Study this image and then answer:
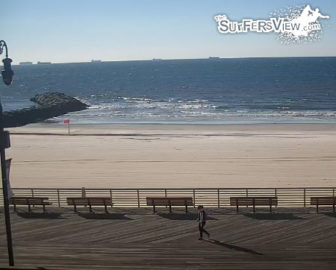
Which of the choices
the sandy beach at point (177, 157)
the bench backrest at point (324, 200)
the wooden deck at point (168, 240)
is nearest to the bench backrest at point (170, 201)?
the wooden deck at point (168, 240)

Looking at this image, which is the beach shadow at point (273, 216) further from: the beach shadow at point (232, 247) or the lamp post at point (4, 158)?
the lamp post at point (4, 158)

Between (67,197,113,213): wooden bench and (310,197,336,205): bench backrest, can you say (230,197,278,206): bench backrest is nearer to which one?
(310,197,336,205): bench backrest

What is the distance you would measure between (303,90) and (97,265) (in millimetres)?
89675

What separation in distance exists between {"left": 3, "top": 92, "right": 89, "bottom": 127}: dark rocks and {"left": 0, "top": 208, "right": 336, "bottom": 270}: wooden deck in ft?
135

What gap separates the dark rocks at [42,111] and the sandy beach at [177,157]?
10.4 meters

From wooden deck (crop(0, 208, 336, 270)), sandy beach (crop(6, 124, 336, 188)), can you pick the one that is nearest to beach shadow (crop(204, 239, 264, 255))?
wooden deck (crop(0, 208, 336, 270))

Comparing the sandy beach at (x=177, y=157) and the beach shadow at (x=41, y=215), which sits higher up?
the beach shadow at (x=41, y=215)

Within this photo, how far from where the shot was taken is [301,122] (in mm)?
50062

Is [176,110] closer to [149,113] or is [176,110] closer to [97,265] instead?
[149,113]

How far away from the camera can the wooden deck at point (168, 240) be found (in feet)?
37.0

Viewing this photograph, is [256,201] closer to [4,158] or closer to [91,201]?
[91,201]

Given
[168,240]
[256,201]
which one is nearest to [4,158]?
[168,240]

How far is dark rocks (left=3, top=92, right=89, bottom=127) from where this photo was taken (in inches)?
2198

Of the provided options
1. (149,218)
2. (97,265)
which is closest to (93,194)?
(149,218)
